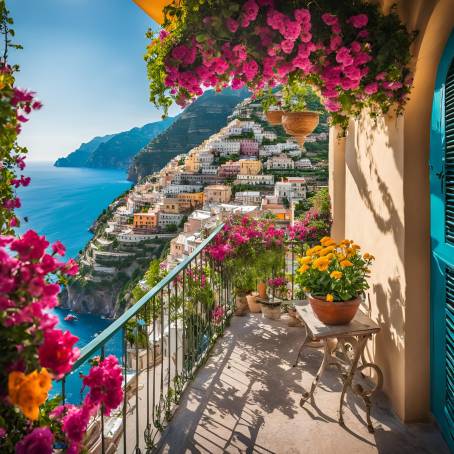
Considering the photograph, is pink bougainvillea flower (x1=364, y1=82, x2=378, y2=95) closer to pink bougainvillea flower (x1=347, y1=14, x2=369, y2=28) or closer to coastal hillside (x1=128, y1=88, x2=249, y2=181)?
pink bougainvillea flower (x1=347, y1=14, x2=369, y2=28)

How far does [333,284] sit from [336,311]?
0.57 feet

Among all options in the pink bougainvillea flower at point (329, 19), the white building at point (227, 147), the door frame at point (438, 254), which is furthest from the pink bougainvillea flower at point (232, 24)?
the white building at point (227, 147)

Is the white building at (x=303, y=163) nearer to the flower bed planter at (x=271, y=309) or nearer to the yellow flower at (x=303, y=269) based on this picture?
the flower bed planter at (x=271, y=309)

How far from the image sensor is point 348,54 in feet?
6.89

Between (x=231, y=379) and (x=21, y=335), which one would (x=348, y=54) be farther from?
(x=231, y=379)

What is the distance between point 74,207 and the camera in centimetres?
9219

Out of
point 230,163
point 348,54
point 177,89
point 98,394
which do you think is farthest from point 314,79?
point 230,163

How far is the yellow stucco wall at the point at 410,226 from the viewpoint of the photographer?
2162 millimetres

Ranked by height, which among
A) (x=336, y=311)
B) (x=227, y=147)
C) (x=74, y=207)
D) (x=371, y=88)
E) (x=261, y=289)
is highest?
Result: (x=227, y=147)

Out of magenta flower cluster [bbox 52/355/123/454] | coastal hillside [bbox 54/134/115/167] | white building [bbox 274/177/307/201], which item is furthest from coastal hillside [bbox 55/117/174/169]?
magenta flower cluster [bbox 52/355/123/454]

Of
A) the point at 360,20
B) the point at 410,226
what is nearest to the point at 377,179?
the point at 410,226

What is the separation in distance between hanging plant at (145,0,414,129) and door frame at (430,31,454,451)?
198 millimetres

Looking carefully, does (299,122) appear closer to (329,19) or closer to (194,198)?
(329,19)

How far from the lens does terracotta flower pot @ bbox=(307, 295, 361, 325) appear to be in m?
2.52
